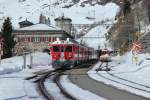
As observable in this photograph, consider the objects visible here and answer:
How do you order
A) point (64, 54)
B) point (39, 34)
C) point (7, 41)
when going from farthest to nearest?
1. point (39, 34)
2. point (7, 41)
3. point (64, 54)

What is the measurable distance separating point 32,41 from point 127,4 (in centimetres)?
3550

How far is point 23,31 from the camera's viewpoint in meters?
145

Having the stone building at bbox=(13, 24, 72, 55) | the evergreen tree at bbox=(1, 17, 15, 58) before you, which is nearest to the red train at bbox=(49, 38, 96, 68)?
the evergreen tree at bbox=(1, 17, 15, 58)

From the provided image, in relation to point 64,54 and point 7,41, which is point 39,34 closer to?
point 7,41

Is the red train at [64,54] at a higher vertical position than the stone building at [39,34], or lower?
lower

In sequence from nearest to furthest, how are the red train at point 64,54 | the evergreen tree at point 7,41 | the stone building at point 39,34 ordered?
the red train at point 64,54 < the evergreen tree at point 7,41 < the stone building at point 39,34

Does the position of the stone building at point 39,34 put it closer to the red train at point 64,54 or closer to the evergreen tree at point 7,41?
the evergreen tree at point 7,41

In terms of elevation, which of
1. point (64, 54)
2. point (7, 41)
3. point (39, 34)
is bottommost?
point (64, 54)

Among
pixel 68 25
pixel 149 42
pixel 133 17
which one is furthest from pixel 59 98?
pixel 68 25

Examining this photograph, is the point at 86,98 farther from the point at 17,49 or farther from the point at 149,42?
the point at 17,49

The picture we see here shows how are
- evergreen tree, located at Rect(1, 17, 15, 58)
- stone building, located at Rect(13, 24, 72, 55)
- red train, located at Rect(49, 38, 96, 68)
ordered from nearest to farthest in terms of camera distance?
red train, located at Rect(49, 38, 96, 68), evergreen tree, located at Rect(1, 17, 15, 58), stone building, located at Rect(13, 24, 72, 55)

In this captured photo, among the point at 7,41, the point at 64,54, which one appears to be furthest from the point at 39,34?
the point at 64,54

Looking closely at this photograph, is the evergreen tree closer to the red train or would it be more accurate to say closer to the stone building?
the red train

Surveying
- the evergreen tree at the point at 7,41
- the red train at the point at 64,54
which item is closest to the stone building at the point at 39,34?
the evergreen tree at the point at 7,41
